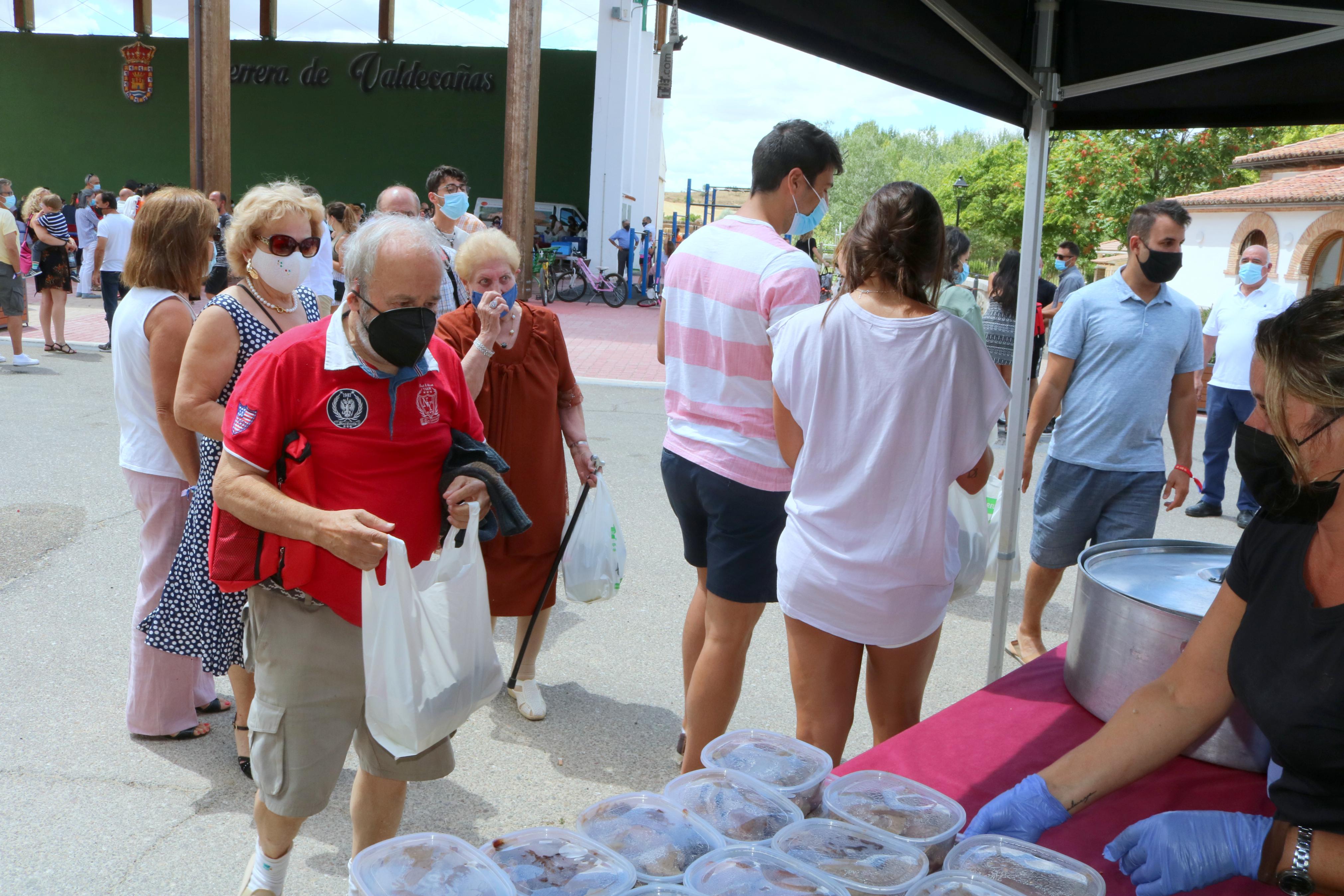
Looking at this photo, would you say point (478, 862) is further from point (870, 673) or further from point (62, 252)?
point (62, 252)

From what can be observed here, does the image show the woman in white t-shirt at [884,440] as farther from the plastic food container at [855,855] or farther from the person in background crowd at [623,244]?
the person in background crowd at [623,244]

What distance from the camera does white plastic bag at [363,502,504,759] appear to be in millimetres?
1979

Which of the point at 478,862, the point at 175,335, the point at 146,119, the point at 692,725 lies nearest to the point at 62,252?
the point at 175,335

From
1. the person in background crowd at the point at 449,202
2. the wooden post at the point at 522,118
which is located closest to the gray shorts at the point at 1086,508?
the person in background crowd at the point at 449,202

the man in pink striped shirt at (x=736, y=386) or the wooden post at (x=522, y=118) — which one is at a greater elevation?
the wooden post at (x=522, y=118)

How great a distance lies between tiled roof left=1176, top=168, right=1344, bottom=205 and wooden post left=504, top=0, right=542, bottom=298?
16.5 m

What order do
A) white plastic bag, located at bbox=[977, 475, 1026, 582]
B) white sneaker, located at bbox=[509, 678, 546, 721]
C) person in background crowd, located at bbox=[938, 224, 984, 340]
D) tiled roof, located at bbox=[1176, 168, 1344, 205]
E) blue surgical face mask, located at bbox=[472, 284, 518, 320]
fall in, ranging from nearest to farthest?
blue surgical face mask, located at bbox=[472, 284, 518, 320]
white plastic bag, located at bbox=[977, 475, 1026, 582]
white sneaker, located at bbox=[509, 678, 546, 721]
person in background crowd, located at bbox=[938, 224, 984, 340]
tiled roof, located at bbox=[1176, 168, 1344, 205]

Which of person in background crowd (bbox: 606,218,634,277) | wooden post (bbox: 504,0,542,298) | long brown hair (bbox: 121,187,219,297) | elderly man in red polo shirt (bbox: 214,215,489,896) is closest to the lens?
elderly man in red polo shirt (bbox: 214,215,489,896)

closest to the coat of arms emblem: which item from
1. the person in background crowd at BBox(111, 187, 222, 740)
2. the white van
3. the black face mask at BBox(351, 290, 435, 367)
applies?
the white van

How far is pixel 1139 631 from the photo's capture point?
6.25ft

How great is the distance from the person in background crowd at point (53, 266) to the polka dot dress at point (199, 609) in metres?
9.80

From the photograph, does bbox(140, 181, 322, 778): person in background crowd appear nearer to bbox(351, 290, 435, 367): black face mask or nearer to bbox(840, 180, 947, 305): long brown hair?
bbox(351, 290, 435, 367): black face mask

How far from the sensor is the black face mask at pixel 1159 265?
145 inches

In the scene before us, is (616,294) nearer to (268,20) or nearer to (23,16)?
(268,20)
